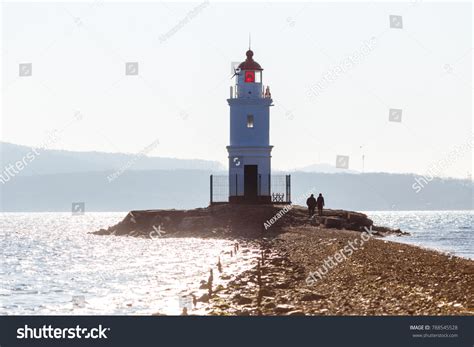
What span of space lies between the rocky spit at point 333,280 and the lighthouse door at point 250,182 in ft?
15.8

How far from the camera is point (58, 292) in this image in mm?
31875

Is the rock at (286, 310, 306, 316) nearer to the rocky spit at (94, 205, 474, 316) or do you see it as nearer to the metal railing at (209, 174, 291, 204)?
the rocky spit at (94, 205, 474, 316)

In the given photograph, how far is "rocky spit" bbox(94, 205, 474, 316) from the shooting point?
20891 millimetres

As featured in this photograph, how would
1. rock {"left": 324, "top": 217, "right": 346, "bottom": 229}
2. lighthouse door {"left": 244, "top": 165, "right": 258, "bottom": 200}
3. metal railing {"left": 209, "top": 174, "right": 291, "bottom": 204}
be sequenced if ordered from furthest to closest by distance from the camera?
metal railing {"left": 209, "top": 174, "right": 291, "bottom": 204}, lighthouse door {"left": 244, "top": 165, "right": 258, "bottom": 200}, rock {"left": 324, "top": 217, "right": 346, "bottom": 229}

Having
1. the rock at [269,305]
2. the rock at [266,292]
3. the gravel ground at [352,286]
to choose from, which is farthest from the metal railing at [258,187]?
the rock at [269,305]

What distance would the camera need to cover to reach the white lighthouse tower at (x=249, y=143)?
190 feet

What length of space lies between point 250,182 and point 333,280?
31757mm

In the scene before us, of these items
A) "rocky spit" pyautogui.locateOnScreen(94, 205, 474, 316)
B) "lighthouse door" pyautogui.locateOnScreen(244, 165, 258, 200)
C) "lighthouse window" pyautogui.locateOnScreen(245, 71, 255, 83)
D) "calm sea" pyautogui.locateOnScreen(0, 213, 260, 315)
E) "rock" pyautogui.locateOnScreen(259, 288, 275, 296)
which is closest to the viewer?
"rocky spit" pyautogui.locateOnScreen(94, 205, 474, 316)

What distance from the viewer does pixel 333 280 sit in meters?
26.6

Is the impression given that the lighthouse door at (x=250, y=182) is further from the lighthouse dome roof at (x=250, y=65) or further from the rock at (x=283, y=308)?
the rock at (x=283, y=308)

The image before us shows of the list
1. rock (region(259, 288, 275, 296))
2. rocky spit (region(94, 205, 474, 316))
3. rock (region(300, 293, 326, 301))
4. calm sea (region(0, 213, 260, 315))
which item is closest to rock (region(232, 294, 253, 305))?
rocky spit (region(94, 205, 474, 316))

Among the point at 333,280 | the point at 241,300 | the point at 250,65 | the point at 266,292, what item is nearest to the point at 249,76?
the point at 250,65

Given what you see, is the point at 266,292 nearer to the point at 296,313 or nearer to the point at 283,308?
the point at 283,308
